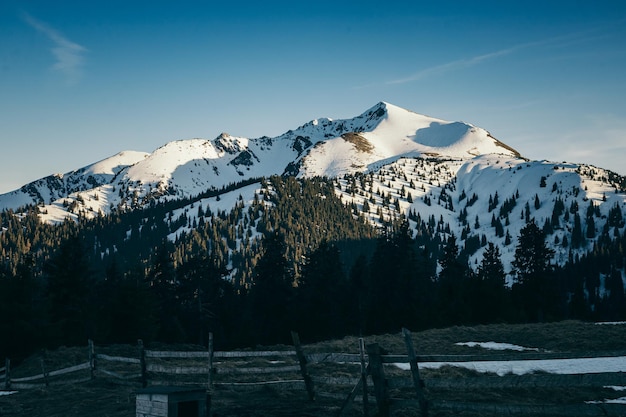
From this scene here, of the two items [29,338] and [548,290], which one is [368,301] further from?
[29,338]

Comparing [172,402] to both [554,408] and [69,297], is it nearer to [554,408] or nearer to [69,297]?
[554,408]

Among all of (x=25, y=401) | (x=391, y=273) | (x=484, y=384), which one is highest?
(x=391, y=273)

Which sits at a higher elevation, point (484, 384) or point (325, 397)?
point (484, 384)

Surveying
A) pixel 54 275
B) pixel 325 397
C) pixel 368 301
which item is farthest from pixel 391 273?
pixel 325 397

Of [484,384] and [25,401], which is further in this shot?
[25,401]

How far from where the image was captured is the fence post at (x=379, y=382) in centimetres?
1383

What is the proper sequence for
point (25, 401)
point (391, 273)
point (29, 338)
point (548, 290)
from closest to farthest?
1. point (25, 401)
2. point (29, 338)
3. point (391, 273)
4. point (548, 290)

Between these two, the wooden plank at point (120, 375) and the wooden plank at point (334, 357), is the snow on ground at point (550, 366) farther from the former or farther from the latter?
the wooden plank at point (120, 375)

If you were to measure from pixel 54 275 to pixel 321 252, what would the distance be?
2689cm

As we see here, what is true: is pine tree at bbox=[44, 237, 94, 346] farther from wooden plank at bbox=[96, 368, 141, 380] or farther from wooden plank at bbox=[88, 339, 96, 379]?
wooden plank at bbox=[96, 368, 141, 380]

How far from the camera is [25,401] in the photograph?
2117 centimetres

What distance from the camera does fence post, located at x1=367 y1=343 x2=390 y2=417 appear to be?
13828 mm

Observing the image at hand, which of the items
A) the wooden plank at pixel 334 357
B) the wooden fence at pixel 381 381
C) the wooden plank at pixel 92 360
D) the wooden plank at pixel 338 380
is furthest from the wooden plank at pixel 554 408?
the wooden plank at pixel 92 360

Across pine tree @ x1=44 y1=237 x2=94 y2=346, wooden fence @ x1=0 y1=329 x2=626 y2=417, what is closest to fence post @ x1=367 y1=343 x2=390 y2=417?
wooden fence @ x1=0 y1=329 x2=626 y2=417
